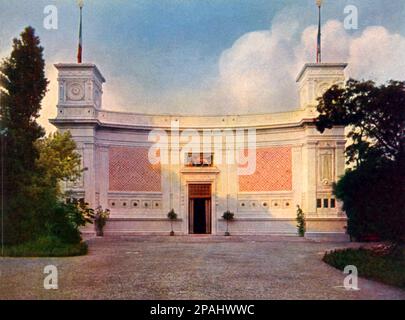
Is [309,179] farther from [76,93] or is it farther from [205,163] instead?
[76,93]

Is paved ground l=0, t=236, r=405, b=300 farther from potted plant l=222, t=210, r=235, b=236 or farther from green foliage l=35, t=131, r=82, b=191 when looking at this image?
potted plant l=222, t=210, r=235, b=236

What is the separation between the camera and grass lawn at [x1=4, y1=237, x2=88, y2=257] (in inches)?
605

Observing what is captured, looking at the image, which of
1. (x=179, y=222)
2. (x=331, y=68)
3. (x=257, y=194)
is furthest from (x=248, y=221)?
(x=331, y=68)

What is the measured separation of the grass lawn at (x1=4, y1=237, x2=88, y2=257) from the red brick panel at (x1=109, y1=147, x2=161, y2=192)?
13038mm

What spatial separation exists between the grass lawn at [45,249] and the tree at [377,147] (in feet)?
28.0

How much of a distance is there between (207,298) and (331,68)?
70.4ft

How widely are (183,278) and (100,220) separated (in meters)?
18.3

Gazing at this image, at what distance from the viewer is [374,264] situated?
12.2m

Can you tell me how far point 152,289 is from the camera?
945cm

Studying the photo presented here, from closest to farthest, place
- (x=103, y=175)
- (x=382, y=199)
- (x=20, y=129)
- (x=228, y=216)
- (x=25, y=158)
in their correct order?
1. (x=382, y=199)
2. (x=20, y=129)
3. (x=25, y=158)
4. (x=103, y=175)
5. (x=228, y=216)

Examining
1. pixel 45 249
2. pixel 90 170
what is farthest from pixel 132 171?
pixel 45 249

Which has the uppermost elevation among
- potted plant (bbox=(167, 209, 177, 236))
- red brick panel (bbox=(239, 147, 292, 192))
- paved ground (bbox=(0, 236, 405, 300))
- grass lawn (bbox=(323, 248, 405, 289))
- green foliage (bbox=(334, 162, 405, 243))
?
red brick panel (bbox=(239, 147, 292, 192))

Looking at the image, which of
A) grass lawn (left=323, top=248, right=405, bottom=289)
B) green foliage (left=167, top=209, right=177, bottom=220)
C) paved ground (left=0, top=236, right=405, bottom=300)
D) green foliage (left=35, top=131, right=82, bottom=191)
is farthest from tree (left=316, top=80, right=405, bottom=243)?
green foliage (left=167, top=209, right=177, bottom=220)

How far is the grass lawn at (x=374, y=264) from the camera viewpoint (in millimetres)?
10452
